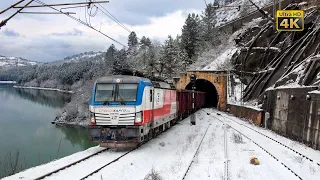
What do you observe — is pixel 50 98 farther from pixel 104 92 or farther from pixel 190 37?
pixel 104 92

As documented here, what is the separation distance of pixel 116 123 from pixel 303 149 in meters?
8.56

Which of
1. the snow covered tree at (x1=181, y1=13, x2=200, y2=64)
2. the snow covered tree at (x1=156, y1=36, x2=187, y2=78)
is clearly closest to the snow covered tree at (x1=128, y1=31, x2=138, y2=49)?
the snow covered tree at (x1=181, y1=13, x2=200, y2=64)

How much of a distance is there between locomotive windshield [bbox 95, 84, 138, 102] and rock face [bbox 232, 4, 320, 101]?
6736mm

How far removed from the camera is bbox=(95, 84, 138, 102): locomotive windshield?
13.6 meters

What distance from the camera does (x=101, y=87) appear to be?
14.0m

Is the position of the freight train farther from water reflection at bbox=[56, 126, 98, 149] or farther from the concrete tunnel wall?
the concrete tunnel wall

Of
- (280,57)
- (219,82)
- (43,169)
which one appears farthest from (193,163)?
(219,82)

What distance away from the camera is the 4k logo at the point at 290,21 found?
40.0 ft

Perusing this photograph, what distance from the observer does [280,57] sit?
103 ft

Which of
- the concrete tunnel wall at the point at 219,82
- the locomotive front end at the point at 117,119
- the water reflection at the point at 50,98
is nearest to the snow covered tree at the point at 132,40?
the water reflection at the point at 50,98

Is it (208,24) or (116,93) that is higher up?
(208,24)

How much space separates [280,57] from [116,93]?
2275cm

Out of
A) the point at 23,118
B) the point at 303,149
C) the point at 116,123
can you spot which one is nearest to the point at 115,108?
the point at 116,123

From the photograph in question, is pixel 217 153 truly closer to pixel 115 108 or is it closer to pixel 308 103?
pixel 115 108
